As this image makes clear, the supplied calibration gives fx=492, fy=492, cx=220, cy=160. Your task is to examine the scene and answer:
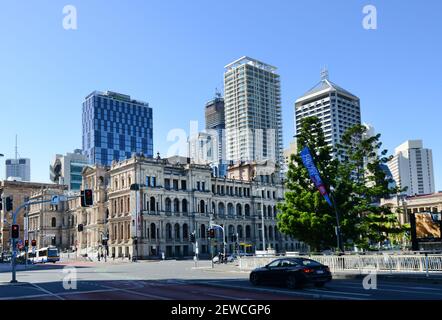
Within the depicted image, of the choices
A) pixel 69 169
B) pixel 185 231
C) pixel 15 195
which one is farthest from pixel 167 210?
pixel 69 169

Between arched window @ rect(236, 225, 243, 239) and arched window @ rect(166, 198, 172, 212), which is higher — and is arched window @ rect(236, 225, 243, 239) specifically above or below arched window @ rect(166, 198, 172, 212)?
below

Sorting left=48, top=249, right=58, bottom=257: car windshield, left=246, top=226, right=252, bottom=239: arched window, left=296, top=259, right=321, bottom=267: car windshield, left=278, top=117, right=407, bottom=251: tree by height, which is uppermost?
left=278, top=117, right=407, bottom=251: tree

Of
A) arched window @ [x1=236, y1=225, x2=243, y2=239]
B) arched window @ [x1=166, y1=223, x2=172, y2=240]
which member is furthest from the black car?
arched window @ [x1=236, y1=225, x2=243, y2=239]

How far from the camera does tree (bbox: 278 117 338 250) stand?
134 feet

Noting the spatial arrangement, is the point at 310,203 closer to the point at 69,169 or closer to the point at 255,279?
the point at 255,279

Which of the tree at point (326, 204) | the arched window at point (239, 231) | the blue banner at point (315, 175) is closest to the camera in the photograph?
the blue banner at point (315, 175)

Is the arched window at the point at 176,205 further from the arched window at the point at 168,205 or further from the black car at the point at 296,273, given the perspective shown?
the black car at the point at 296,273

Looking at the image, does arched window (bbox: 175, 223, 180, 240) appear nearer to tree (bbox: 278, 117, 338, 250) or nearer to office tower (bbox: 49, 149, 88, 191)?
tree (bbox: 278, 117, 338, 250)

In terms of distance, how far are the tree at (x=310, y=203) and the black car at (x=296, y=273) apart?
54.7 ft

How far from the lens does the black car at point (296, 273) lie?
2211 centimetres

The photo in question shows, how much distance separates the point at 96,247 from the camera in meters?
96.2

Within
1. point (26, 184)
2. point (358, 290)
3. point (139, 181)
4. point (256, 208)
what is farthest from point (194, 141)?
point (358, 290)

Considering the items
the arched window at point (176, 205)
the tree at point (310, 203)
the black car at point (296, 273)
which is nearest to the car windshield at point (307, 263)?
the black car at point (296, 273)

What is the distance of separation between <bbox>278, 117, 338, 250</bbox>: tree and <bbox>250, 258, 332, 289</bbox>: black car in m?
16.7
